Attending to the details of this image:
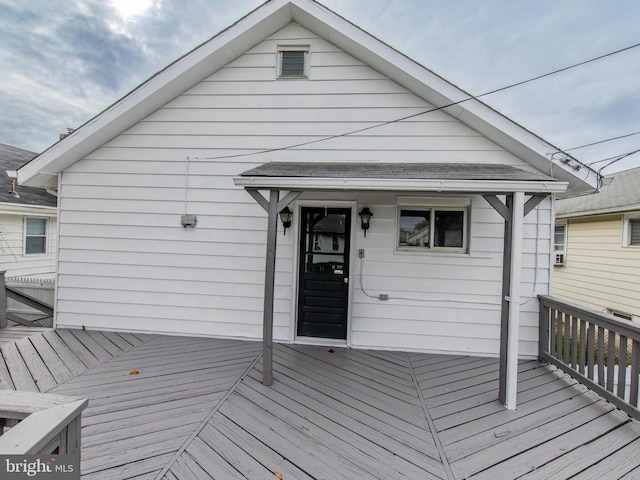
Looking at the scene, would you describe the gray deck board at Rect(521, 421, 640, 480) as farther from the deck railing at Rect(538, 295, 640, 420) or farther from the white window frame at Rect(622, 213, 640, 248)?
the white window frame at Rect(622, 213, 640, 248)

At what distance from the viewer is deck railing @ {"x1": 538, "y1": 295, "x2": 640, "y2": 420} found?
242cm

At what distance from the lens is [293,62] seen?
399cm

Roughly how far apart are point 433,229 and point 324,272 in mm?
1637

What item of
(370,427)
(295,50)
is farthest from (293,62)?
(370,427)

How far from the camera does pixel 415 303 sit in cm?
384

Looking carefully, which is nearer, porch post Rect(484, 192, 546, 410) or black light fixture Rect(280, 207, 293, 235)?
porch post Rect(484, 192, 546, 410)

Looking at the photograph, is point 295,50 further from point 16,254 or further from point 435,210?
point 16,254

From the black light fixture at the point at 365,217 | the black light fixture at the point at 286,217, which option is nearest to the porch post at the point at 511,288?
the black light fixture at the point at 365,217

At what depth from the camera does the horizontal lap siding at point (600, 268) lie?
6.58 metres

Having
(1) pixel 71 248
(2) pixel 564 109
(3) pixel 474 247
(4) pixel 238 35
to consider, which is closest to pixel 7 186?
(1) pixel 71 248

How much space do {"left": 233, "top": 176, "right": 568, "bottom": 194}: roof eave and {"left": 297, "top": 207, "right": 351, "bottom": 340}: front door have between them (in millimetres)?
1195

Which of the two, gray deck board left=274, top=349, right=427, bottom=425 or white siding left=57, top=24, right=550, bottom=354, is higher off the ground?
white siding left=57, top=24, right=550, bottom=354

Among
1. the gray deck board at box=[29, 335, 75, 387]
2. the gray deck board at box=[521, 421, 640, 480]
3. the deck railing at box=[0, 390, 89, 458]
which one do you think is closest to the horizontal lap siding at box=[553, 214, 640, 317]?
the gray deck board at box=[521, 421, 640, 480]

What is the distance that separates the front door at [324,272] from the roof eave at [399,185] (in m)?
1.19
